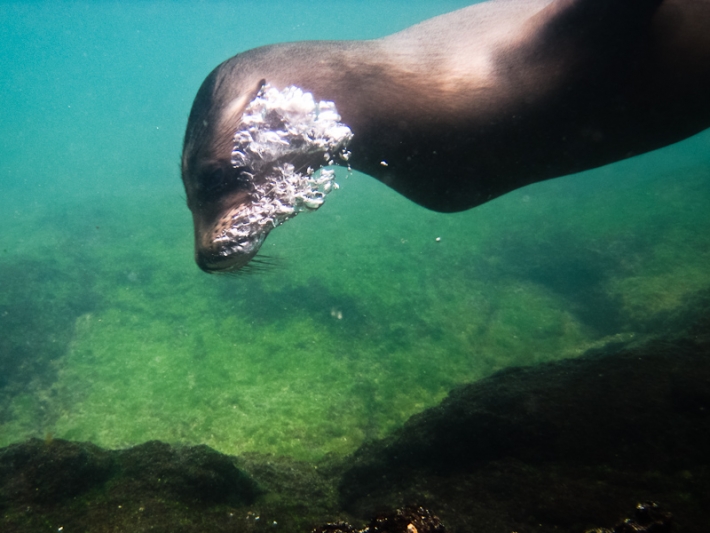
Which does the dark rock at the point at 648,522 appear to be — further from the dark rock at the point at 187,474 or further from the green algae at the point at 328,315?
the dark rock at the point at 187,474

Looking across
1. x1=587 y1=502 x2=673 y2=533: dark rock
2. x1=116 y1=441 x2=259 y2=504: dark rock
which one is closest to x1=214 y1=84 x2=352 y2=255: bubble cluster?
x1=116 y1=441 x2=259 y2=504: dark rock

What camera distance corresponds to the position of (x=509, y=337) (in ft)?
27.0

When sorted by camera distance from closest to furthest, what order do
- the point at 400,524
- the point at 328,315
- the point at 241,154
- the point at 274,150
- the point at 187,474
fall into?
the point at 400,524
the point at 241,154
the point at 274,150
the point at 187,474
the point at 328,315

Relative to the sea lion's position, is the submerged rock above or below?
below

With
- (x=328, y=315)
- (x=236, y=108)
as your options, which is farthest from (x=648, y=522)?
(x=328, y=315)

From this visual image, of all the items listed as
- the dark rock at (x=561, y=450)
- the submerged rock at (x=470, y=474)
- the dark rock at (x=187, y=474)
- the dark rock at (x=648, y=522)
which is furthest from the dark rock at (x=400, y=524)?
the dark rock at (x=187, y=474)

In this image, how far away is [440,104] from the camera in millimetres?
1877

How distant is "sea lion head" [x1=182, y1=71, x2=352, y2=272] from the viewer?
5.86ft

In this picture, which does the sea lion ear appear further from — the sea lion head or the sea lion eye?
the sea lion eye

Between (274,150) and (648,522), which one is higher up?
(274,150)

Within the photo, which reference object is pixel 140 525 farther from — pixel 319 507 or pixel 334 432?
pixel 334 432

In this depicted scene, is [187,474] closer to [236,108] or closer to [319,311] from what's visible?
[236,108]

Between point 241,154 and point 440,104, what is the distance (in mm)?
954

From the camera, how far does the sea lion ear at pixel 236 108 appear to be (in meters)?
1.78
